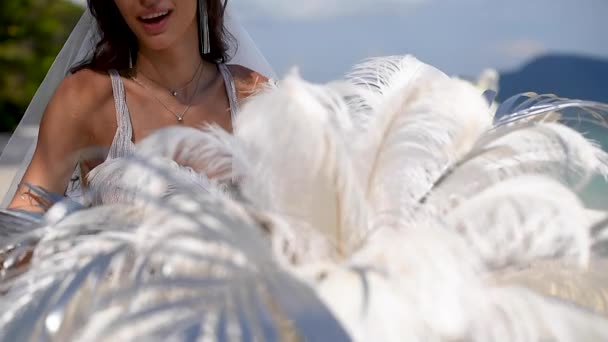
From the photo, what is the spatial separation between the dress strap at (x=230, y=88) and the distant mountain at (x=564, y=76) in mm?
10447

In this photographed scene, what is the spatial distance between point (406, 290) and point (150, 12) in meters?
1.10

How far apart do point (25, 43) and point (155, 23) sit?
9244mm

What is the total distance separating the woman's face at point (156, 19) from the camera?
1.66 metres

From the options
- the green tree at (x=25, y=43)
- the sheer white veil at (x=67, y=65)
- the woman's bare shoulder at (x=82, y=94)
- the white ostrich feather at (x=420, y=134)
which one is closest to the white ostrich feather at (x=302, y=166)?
the white ostrich feather at (x=420, y=134)

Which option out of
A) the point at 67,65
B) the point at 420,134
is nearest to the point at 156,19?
the point at 67,65

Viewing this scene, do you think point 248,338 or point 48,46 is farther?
point 48,46

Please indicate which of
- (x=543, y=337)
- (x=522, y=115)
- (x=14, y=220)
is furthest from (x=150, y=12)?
(x=543, y=337)

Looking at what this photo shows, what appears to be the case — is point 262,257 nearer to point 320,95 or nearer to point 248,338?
point 248,338

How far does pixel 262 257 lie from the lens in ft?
2.47

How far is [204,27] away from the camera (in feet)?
6.32

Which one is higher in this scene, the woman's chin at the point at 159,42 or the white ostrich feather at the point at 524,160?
the white ostrich feather at the point at 524,160

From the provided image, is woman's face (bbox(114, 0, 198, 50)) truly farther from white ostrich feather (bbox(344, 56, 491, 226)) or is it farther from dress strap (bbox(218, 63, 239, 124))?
white ostrich feather (bbox(344, 56, 491, 226))

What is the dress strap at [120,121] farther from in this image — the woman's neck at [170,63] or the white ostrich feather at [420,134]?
the white ostrich feather at [420,134]

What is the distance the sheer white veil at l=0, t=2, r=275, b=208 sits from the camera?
203 centimetres
